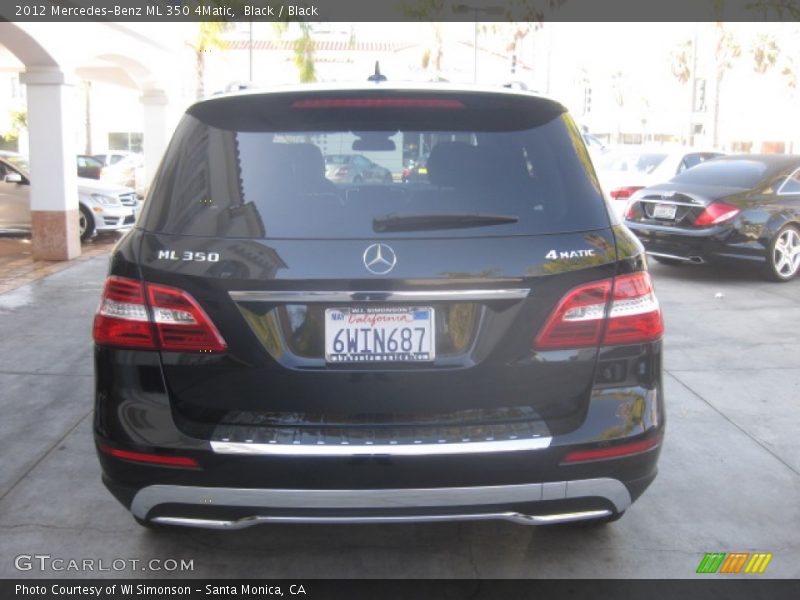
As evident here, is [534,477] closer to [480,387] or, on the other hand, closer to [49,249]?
[480,387]

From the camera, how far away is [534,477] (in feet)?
9.20

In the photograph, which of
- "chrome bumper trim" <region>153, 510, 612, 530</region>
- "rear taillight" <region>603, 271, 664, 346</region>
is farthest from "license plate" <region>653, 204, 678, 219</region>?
"chrome bumper trim" <region>153, 510, 612, 530</region>

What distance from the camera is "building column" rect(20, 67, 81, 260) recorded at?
11.8 metres

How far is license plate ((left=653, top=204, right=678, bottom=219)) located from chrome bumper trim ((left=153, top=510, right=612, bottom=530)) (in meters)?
8.24

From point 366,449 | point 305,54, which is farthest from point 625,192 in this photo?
point 305,54

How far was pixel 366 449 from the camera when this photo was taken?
2738 mm

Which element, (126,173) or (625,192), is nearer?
(625,192)

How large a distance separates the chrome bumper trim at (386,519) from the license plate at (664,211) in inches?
324

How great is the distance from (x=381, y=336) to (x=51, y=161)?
10525 mm

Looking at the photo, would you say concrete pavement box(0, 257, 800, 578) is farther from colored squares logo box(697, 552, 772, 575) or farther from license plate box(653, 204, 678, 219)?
license plate box(653, 204, 678, 219)

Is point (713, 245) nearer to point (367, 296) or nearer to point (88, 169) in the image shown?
point (367, 296)

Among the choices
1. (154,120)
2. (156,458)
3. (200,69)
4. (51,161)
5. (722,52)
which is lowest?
(156,458)

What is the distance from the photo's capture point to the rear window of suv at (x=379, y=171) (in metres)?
2.85

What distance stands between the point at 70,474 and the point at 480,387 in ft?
8.53
